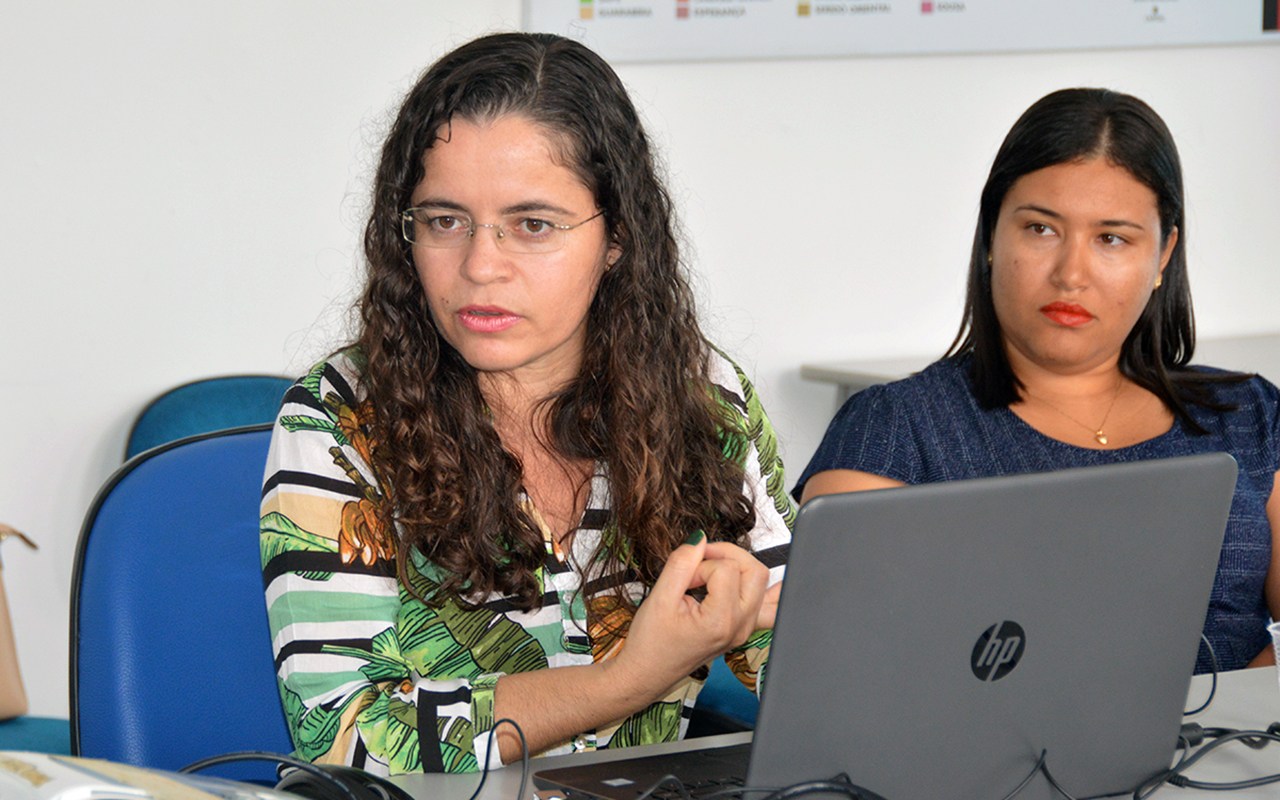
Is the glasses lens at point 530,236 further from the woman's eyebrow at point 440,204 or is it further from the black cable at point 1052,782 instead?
the black cable at point 1052,782

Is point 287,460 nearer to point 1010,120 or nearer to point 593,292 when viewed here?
point 593,292

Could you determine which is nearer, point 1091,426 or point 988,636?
point 988,636

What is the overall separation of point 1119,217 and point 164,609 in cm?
119

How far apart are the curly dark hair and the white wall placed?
1026 millimetres

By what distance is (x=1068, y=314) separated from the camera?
153 centimetres

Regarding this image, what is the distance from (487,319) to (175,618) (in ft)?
1.31

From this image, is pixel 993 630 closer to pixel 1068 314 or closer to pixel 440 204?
pixel 440 204

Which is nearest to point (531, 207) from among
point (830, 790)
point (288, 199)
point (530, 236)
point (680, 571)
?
→ point (530, 236)

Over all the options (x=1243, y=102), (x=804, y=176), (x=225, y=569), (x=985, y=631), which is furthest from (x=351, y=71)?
(x=1243, y=102)

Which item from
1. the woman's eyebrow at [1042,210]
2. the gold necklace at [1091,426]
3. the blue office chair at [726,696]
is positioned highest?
the woman's eyebrow at [1042,210]

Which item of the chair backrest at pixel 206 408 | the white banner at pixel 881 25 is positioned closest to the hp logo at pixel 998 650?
the chair backrest at pixel 206 408

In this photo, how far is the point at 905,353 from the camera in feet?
9.39

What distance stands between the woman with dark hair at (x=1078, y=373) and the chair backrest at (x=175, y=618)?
73cm

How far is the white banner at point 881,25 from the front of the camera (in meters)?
2.44
